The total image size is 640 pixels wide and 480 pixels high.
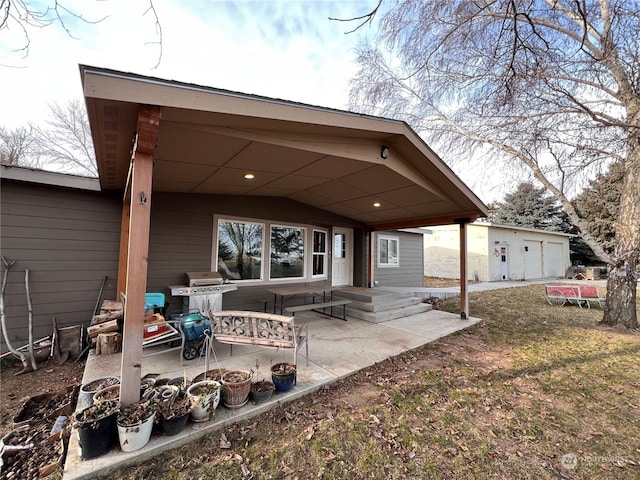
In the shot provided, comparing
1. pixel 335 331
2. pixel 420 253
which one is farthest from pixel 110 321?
pixel 420 253

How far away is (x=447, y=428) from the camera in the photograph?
2562mm

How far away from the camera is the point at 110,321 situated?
403 centimetres

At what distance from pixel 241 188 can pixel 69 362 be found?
3632 mm

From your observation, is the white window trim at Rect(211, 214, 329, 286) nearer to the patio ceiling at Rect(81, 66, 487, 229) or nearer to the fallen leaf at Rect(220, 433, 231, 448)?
the patio ceiling at Rect(81, 66, 487, 229)

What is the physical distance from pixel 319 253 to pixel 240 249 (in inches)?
92.6

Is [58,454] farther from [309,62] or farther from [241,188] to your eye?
[309,62]

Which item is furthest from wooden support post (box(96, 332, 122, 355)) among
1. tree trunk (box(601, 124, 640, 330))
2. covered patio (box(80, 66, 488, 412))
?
tree trunk (box(601, 124, 640, 330))

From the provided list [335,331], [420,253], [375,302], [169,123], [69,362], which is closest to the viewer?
[169,123]

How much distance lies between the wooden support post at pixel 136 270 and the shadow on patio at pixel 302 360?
42 centimetres

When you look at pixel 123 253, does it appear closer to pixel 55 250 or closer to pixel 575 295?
pixel 55 250

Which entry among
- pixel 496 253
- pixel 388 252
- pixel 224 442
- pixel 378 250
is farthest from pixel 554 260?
pixel 224 442

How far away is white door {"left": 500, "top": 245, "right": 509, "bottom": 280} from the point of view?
1514 cm

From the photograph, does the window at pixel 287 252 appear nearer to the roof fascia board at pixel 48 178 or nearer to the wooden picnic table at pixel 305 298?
the wooden picnic table at pixel 305 298

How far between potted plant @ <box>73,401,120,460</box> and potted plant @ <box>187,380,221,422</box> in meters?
0.55
